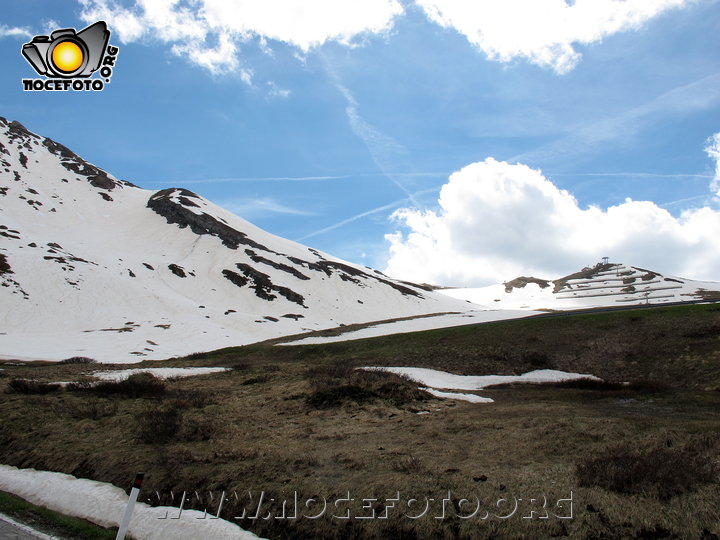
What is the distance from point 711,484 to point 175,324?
235 ft

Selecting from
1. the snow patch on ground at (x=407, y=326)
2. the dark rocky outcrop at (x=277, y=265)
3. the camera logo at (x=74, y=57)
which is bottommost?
the snow patch on ground at (x=407, y=326)

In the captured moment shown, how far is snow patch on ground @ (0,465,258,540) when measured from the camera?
357 inches

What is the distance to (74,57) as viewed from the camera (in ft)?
74.7

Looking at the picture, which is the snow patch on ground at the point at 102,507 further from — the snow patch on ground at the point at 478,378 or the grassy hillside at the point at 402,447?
the snow patch on ground at the point at 478,378

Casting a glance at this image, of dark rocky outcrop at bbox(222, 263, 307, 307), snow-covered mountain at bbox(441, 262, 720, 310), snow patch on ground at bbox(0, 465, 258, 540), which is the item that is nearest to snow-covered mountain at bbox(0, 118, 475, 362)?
dark rocky outcrop at bbox(222, 263, 307, 307)

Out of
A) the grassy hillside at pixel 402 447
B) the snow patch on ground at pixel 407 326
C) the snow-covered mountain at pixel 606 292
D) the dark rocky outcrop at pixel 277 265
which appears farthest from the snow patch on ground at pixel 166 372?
the snow-covered mountain at pixel 606 292

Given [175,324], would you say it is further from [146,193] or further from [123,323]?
[146,193]

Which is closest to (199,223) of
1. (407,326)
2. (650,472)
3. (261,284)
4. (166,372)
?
(261,284)

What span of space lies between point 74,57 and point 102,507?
75.3 ft

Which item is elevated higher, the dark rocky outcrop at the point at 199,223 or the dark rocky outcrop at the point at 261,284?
the dark rocky outcrop at the point at 199,223

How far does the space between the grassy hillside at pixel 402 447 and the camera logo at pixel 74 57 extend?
15.8m

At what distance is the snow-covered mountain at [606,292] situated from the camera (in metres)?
134

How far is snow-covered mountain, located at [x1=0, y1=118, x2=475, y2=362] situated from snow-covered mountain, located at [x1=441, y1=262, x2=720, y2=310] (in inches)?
1636

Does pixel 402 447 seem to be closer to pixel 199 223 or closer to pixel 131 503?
pixel 131 503
